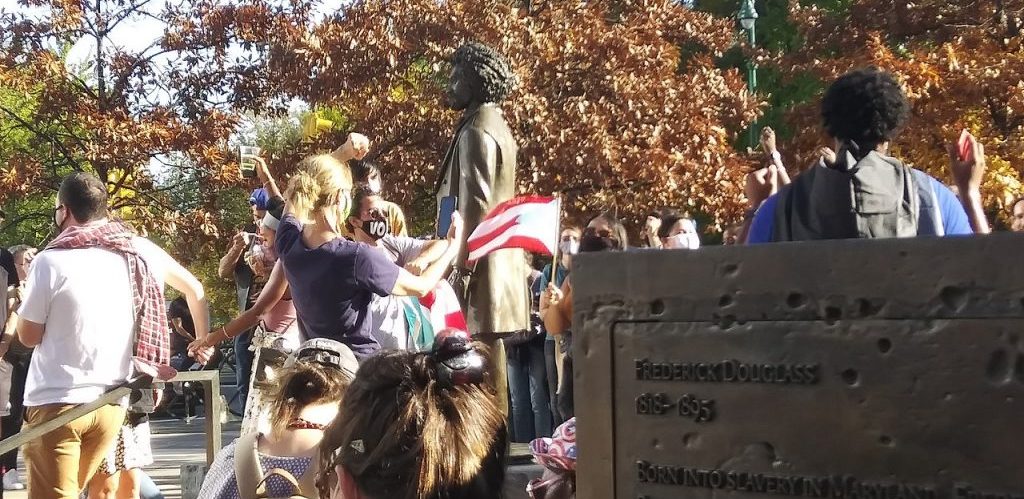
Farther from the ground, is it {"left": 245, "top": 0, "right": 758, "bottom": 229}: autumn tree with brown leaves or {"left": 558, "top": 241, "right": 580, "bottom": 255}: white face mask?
{"left": 245, "top": 0, "right": 758, "bottom": 229}: autumn tree with brown leaves

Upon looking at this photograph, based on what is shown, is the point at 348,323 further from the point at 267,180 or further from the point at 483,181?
the point at 267,180

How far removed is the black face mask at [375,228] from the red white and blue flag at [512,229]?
16.2 inches

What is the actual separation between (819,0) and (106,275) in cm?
2021

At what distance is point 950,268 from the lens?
1.73 metres

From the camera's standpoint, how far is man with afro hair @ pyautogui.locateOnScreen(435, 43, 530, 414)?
605 cm

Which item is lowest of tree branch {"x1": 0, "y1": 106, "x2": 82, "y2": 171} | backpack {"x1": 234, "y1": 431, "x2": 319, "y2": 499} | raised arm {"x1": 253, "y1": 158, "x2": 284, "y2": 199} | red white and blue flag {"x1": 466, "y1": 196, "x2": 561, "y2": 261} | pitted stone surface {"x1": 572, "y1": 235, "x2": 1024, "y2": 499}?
backpack {"x1": 234, "y1": 431, "x2": 319, "y2": 499}

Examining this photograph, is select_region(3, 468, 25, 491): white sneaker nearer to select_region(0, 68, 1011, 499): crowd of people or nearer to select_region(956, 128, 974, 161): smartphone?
select_region(0, 68, 1011, 499): crowd of people

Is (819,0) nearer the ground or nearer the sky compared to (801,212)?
nearer the sky

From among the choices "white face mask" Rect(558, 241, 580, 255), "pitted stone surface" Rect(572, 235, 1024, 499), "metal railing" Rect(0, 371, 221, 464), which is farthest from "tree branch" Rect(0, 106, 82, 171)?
"pitted stone surface" Rect(572, 235, 1024, 499)

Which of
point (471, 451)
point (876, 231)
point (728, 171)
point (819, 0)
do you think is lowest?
point (471, 451)

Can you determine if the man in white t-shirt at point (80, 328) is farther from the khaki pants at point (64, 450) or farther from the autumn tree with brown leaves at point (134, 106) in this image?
the autumn tree with brown leaves at point (134, 106)

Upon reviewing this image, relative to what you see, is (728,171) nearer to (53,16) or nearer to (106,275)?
(53,16)

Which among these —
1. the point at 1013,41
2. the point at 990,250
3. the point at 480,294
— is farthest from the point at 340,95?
the point at 990,250

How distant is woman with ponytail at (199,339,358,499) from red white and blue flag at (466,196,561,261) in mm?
2023
